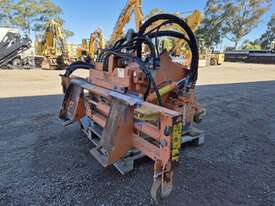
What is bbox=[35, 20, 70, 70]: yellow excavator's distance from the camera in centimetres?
1423

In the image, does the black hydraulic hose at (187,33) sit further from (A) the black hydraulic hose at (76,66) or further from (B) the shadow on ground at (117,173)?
(A) the black hydraulic hose at (76,66)

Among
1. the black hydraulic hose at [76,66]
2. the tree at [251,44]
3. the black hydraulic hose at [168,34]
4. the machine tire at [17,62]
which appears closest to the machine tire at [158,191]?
the black hydraulic hose at [168,34]

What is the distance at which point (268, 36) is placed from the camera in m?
46.6

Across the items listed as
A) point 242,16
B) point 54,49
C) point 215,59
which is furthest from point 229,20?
point 54,49

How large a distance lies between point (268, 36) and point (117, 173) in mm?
54255

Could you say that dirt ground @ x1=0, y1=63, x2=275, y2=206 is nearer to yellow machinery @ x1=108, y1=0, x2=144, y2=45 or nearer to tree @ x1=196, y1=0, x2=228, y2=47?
yellow machinery @ x1=108, y1=0, x2=144, y2=45

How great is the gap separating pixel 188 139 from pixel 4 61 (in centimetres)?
1561

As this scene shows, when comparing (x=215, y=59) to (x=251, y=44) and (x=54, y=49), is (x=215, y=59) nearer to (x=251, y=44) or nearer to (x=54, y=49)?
(x=54, y=49)

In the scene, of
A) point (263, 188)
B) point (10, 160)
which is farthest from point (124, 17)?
point (263, 188)

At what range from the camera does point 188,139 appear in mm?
2678

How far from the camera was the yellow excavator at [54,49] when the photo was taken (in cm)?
1423

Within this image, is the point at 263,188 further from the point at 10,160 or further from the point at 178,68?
the point at 10,160

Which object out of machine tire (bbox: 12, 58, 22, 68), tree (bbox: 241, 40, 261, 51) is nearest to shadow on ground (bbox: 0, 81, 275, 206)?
machine tire (bbox: 12, 58, 22, 68)

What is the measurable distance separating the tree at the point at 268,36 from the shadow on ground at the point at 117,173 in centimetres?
5124
